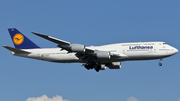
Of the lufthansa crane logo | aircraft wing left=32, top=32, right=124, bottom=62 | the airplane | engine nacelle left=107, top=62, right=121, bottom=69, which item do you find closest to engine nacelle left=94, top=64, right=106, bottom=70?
the airplane

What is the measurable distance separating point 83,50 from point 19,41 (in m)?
16.9

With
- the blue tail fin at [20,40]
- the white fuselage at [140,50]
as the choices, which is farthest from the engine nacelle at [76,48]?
the blue tail fin at [20,40]

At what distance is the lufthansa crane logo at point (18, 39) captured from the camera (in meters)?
53.3

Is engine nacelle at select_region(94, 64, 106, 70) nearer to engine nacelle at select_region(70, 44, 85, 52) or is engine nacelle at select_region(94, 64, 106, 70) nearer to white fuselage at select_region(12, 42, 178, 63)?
white fuselage at select_region(12, 42, 178, 63)

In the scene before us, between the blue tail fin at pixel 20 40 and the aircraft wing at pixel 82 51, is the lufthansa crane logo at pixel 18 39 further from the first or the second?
the aircraft wing at pixel 82 51

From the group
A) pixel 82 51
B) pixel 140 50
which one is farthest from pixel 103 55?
pixel 140 50

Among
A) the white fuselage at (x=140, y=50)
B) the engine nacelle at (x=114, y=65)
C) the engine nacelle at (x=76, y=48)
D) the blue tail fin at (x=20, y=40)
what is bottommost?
the engine nacelle at (x=114, y=65)

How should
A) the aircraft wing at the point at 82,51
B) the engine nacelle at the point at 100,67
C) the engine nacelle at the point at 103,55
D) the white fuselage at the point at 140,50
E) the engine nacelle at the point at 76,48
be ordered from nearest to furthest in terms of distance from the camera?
the aircraft wing at the point at 82,51 → the engine nacelle at the point at 76,48 → the engine nacelle at the point at 103,55 → the white fuselage at the point at 140,50 → the engine nacelle at the point at 100,67

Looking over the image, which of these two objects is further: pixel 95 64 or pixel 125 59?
pixel 95 64

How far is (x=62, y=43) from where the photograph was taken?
139 ft

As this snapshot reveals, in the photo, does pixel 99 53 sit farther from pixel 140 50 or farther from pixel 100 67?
pixel 100 67

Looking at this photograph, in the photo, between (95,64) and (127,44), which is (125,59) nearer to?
(127,44)

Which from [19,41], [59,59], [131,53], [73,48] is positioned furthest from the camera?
[19,41]

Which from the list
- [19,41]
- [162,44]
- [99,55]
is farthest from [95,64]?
[19,41]
